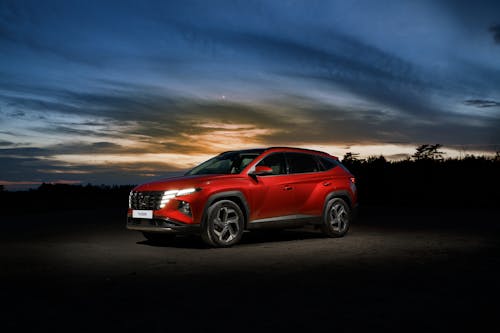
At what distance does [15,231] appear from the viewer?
626 inches

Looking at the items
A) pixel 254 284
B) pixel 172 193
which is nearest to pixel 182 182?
pixel 172 193

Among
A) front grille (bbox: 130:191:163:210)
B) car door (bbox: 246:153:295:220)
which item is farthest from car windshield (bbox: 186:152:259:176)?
front grille (bbox: 130:191:163:210)

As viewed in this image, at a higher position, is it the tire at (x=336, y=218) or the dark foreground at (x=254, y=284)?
the tire at (x=336, y=218)

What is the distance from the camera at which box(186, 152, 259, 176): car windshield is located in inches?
487

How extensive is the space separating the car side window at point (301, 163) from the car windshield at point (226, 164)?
2.68 feet

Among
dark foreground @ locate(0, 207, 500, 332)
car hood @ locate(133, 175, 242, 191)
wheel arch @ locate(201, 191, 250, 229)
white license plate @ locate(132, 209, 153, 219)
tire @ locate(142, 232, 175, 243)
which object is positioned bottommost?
dark foreground @ locate(0, 207, 500, 332)

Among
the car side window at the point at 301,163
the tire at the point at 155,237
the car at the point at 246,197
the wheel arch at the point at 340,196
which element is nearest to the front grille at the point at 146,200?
the car at the point at 246,197

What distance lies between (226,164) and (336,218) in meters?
2.81

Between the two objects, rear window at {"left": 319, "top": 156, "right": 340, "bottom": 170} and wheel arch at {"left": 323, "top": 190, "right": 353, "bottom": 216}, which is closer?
wheel arch at {"left": 323, "top": 190, "right": 353, "bottom": 216}

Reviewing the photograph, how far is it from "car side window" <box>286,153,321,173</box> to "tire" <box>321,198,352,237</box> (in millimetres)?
865

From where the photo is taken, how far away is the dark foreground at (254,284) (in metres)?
5.59

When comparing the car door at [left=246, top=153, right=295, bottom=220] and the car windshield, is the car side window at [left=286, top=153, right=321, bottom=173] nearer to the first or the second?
the car door at [left=246, top=153, right=295, bottom=220]

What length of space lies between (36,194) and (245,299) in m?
31.8

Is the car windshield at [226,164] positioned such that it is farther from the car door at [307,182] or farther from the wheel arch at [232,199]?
the car door at [307,182]
